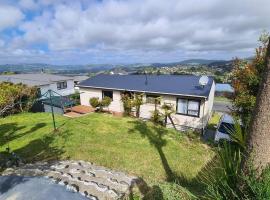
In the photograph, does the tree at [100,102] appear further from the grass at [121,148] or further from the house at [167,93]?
the grass at [121,148]

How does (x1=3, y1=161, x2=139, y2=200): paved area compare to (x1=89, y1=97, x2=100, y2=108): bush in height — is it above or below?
above

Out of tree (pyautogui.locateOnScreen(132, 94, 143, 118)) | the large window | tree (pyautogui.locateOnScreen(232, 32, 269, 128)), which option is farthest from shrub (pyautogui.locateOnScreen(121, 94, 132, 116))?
tree (pyautogui.locateOnScreen(232, 32, 269, 128))

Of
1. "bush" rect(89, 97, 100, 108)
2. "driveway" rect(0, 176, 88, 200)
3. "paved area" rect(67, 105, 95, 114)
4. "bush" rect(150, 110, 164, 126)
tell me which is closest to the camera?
"driveway" rect(0, 176, 88, 200)

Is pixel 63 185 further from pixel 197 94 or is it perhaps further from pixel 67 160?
pixel 197 94

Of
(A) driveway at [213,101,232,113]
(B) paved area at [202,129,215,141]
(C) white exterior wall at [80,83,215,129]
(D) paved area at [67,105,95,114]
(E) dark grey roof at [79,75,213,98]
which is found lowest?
(A) driveway at [213,101,232,113]

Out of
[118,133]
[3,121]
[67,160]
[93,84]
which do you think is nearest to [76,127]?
[118,133]

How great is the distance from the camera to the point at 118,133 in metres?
13.9

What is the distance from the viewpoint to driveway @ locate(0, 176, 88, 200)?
588cm

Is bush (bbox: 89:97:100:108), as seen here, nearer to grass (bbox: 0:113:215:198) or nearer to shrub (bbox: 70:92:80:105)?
shrub (bbox: 70:92:80:105)

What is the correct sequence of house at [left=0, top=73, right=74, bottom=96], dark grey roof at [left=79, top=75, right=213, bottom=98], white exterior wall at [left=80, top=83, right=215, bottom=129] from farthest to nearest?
house at [left=0, top=73, right=74, bottom=96] → dark grey roof at [left=79, top=75, right=213, bottom=98] → white exterior wall at [left=80, top=83, right=215, bottom=129]

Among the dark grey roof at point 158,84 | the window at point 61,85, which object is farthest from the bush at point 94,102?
the window at point 61,85

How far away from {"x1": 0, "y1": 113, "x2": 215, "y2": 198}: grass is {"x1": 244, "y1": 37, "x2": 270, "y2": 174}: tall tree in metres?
5.41

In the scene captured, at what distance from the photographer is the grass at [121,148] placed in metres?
9.52

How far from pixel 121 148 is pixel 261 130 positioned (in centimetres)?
951
